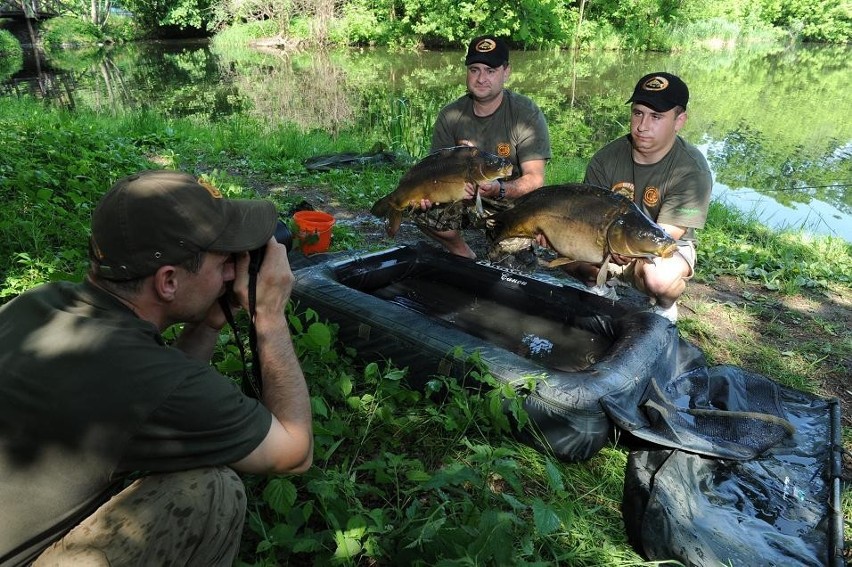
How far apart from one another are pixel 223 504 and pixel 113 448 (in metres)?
0.36

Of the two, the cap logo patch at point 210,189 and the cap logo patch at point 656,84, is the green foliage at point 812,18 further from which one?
the cap logo patch at point 210,189

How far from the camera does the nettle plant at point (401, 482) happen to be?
1.63 metres

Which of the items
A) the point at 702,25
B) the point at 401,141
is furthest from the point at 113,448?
the point at 702,25

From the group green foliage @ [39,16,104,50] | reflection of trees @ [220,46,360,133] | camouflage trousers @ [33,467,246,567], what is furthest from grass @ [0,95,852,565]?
green foliage @ [39,16,104,50]

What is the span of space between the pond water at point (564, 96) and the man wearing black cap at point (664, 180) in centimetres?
340

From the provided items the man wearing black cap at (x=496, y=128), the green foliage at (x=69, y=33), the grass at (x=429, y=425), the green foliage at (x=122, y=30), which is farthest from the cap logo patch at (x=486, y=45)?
the green foliage at (x=122, y=30)

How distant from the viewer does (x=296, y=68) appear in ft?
71.7

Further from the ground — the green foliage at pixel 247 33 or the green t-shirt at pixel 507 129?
the green t-shirt at pixel 507 129

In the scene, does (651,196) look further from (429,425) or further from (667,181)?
(429,425)

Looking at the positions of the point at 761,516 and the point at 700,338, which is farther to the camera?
the point at 700,338

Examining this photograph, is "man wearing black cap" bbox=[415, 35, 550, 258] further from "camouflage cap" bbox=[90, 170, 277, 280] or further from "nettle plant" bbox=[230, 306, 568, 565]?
"camouflage cap" bbox=[90, 170, 277, 280]

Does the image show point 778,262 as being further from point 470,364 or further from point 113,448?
point 113,448

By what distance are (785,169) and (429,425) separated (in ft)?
31.3

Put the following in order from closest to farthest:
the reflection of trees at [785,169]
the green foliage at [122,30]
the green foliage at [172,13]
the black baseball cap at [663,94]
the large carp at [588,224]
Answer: the large carp at [588,224] → the black baseball cap at [663,94] → the reflection of trees at [785,169] → the green foliage at [122,30] → the green foliage at [172,13]
